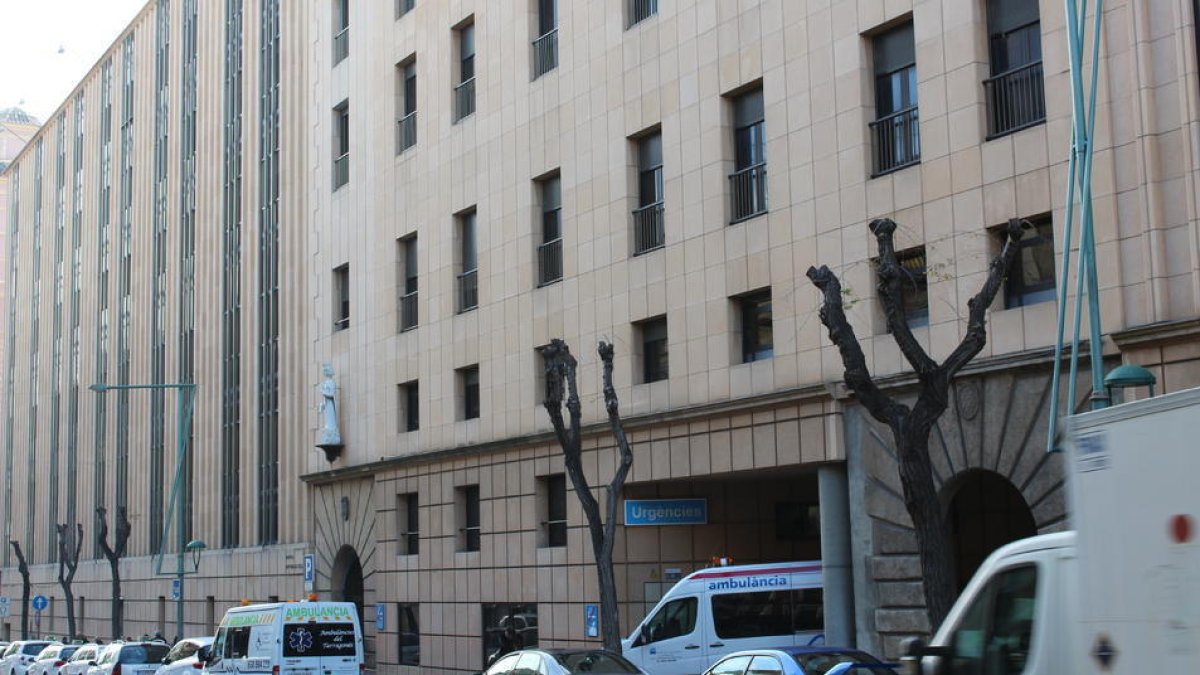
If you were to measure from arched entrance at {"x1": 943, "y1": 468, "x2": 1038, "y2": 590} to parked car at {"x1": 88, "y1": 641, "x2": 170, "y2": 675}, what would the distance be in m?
18.2

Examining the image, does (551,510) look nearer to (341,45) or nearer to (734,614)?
(734,614)

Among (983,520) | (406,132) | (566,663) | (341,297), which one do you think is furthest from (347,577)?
(566,663)

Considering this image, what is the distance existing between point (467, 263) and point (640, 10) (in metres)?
8.46

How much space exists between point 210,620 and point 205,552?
2278mm

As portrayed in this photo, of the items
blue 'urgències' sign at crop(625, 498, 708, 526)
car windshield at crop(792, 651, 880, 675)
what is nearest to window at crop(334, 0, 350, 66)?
blue 'urgències' sign at crop(625, 498, 708, 526)

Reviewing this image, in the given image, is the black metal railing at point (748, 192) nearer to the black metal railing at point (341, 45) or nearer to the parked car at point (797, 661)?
the parked car at point (797, 661)

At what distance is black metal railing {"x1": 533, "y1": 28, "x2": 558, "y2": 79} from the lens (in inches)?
1331

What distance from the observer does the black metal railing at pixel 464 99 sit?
37031 mm

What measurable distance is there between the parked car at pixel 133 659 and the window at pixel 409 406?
7548 millimetres

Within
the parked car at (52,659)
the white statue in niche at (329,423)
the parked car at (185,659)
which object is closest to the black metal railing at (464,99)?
the white statue in niche at (329,423)

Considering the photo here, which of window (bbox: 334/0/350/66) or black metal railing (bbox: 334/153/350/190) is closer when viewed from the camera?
black metal railing (bbox: 334/153/350/190)

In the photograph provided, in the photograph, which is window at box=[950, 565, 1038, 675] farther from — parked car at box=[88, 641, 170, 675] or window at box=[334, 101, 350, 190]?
window at box=[334, 101, 350, 190]

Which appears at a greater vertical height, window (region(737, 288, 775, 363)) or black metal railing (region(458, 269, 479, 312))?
black metal railing (region(458, 269, 479, 312))

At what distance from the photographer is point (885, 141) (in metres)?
25.2
